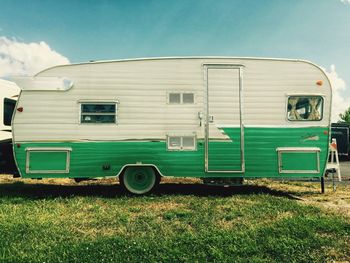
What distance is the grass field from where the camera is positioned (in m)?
4.66

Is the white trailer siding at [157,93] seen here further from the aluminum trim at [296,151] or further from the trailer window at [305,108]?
the aluminum trim at [296,151]

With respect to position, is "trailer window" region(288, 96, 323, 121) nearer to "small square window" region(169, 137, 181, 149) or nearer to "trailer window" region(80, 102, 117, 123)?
"small square window" region(169, 137, 181, 149)

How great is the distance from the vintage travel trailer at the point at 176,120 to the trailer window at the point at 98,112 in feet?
0.09

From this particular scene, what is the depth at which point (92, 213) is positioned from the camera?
6812 millimetres


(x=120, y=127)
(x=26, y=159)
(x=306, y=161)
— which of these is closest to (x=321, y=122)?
(x=306, y=161)

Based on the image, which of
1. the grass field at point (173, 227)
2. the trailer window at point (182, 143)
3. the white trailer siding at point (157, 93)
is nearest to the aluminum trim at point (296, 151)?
the white trailer siding at point (157, 93)

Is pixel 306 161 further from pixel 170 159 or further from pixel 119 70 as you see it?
pixel 119 70

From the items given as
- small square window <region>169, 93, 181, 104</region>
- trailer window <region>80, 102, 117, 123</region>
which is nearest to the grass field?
trailer window <region>80, 102, 117, 123</region>

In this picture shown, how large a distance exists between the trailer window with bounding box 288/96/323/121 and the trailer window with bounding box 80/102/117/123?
16.4 ft

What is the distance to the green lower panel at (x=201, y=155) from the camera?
27.8ft

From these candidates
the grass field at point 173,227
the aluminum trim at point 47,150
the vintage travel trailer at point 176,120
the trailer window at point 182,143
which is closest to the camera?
the grass field at point 173,227

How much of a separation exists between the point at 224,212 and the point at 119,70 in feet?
16.0

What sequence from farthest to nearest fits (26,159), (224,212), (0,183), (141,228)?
(0,183)
(26,159)
(224,212)
(141,228)

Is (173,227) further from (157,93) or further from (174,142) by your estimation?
(157,93)
